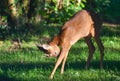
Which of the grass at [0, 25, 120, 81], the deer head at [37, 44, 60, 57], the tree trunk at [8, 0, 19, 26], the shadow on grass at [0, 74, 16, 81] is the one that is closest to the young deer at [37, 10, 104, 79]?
the deer head at [37, 44, 60, 57]

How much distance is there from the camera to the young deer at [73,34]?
784 centimetres

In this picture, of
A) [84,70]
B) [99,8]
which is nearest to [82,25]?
[84,70]

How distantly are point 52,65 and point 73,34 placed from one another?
3.40 ft

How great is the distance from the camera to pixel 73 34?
26.5 ft

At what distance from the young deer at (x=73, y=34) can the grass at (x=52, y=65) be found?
9.0 inches

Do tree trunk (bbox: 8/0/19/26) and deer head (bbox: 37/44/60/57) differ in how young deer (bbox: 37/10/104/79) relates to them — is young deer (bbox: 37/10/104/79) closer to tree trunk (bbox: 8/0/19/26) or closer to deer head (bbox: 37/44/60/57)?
deer head (bbox: 37/44/60/57)

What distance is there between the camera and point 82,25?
823cm

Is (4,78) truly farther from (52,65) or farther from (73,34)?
(73,34)

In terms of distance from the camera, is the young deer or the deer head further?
the young deer

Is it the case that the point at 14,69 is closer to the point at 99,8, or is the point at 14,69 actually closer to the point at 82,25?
the point at 82,25

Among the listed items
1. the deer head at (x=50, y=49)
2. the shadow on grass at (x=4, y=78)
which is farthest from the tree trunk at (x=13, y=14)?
Answer: the deer head at (x=50, y=49)

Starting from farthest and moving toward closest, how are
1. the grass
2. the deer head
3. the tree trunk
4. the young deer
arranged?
1. the tree trunk
2. the grass
3. the young deer
4. the deer head

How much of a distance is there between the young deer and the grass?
9.0 inches

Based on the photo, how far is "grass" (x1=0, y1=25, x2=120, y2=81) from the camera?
7.98 meters
